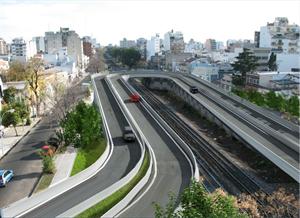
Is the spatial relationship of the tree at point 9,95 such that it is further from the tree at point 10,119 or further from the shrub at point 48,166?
the shrub at point 48,166

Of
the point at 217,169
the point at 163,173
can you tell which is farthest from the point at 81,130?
the point at 217,169

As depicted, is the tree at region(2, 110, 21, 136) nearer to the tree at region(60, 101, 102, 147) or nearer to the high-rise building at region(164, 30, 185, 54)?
the tree at region(60, 101, 102, 147)

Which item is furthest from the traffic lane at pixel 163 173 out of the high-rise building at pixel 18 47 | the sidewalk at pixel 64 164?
the high-rise building at pixel 18 47

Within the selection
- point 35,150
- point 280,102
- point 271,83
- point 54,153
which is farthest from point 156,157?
point 271,83

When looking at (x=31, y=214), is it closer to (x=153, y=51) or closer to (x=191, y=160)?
(x=191, y=160)

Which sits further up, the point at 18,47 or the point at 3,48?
the point at 18,47

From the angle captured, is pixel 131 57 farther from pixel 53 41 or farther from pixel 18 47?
pixel 18 47
